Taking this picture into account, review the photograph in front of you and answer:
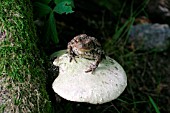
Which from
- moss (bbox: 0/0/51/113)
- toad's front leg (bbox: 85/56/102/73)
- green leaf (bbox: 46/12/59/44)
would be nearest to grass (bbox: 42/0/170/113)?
green leaf (bbox: 46/12/59/44)

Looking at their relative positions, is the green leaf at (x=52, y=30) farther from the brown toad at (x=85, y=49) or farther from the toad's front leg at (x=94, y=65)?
the toad's front leg at (x=94, y=65)

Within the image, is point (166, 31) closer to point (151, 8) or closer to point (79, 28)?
point (151, 8)

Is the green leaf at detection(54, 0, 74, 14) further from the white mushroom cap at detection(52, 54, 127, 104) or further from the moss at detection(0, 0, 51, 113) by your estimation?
the white mushroom cap at detection(52, 54, 127, 104)

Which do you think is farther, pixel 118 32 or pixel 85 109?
pixel 118 32

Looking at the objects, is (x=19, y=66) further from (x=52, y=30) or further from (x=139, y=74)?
(x=139, y=74)

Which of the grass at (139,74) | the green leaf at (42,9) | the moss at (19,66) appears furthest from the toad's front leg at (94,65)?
the grass at (139,74)

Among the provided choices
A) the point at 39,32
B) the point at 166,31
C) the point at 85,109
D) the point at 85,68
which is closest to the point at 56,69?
the point at 85,68
